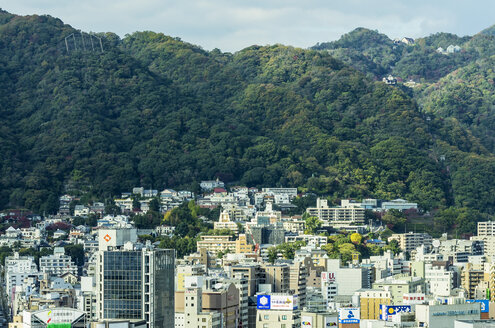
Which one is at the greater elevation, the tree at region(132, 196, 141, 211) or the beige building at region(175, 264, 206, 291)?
the tree at region(132, 196, 141, 211)

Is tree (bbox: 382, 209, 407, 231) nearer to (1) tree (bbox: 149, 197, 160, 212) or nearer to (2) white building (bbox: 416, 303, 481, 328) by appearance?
(1) tree (bbox: 149, 197, 160, 212)

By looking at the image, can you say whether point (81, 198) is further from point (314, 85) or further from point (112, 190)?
point (314, 85)

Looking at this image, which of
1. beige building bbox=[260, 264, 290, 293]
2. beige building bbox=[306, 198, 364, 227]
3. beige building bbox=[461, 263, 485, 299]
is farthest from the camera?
beige building bbox=[306, 198, 364, 227]

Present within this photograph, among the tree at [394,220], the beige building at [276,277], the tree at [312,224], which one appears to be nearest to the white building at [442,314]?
the beige building at [276,277]

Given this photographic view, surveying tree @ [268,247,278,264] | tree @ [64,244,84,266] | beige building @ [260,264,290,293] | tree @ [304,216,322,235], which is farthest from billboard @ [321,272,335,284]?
tree @ [304,216,322,235]

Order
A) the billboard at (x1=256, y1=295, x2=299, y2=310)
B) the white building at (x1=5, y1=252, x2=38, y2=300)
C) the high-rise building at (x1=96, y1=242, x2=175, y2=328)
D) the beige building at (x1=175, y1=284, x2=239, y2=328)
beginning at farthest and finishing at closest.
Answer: the white building at (x1=5, y1=252, x2=38, y2=300) → the billboard at (x1=256, y1=295, x2=299, y2=310) → the beige building at (x1=175, y1=284, x2=239, y2=328) → the high-rise building at (x1=96, y1=242, x2=175, y2=328)

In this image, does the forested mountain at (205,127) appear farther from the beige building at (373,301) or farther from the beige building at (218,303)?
the beige building at (218,303)

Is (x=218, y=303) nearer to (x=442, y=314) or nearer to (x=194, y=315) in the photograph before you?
(x=194, y=315)
